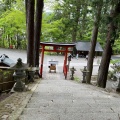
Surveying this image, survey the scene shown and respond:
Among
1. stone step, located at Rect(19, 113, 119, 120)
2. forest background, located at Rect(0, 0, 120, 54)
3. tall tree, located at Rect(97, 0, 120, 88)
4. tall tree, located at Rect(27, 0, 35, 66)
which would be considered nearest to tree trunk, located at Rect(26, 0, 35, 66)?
tall tree, located at Rect(27, 0, 35, 66)

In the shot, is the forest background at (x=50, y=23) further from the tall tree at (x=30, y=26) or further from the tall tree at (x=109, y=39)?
the tall tree at (x=30, y=26)

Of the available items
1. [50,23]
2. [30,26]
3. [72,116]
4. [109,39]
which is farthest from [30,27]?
[50,23]

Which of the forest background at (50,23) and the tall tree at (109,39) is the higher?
the forest background at (50,23)

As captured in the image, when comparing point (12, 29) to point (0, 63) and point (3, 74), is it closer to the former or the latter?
point (0, 63)

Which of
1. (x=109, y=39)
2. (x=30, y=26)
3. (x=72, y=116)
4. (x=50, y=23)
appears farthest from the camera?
(x=50, y=23)

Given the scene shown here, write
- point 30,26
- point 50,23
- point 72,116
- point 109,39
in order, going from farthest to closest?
1. point 50,23
2. point 109,39
3. point 30,26
4. point 72,116

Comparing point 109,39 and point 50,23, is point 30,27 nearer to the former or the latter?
point 109,39

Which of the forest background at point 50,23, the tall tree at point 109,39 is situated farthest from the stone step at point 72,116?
the forest background at point 50,23

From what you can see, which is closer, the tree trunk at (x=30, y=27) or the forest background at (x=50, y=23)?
the tree trunk at (x=30, y=27)

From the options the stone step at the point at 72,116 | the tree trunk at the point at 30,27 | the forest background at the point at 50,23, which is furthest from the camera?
the forest background at the point at 50,23

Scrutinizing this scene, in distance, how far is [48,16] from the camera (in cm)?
2973

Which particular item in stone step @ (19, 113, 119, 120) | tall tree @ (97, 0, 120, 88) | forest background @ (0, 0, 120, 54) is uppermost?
forest background @ (0, 0, 120, 54)

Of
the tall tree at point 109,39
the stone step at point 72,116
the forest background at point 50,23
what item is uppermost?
the forest background at point 50,23

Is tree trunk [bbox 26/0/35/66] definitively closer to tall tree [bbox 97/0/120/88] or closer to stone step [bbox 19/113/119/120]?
tall tree [bbox 97/0/120/88]
